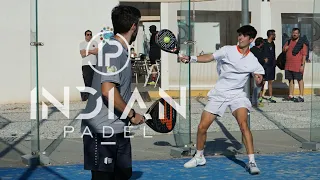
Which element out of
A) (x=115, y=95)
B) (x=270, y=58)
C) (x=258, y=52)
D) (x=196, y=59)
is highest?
(x=258, y=52)

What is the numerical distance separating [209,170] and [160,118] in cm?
261

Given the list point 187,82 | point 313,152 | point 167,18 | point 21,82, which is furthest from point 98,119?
point 167,18

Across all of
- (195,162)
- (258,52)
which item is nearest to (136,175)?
(195,162)

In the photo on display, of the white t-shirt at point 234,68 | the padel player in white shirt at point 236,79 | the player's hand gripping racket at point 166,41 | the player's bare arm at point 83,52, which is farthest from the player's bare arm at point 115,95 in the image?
the player's bare arm at point 83,52

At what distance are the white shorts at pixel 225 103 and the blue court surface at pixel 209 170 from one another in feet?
2.58

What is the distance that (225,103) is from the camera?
823cm

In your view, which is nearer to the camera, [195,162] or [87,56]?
[195,162]

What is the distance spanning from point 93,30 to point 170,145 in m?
6.27

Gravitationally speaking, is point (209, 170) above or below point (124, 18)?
below

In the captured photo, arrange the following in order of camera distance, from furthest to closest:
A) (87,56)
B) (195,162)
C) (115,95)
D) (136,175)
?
1. (87,56)
2. (195,162)
3. (136,175)
4. (115,95)

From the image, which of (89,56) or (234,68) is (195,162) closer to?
(234,68)

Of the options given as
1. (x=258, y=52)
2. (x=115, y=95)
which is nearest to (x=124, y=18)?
(x=115, y=95)

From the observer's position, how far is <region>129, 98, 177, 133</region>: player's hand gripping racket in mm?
5773

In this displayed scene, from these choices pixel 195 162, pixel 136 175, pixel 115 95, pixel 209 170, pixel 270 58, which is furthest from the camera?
pixel 270 58
